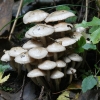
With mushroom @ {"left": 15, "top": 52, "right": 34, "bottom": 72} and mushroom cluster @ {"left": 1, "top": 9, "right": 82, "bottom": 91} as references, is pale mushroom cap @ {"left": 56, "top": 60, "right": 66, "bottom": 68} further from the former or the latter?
mushroom @ {"left": 15, "top": 52, "right": 34, "bottom": 72}

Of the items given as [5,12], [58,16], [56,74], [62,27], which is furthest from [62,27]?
[5,12]

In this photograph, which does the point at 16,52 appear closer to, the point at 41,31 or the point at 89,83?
the point at 41,31

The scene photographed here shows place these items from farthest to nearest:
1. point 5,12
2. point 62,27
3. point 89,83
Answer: point 5,12 → point 62,27 → point 89,83

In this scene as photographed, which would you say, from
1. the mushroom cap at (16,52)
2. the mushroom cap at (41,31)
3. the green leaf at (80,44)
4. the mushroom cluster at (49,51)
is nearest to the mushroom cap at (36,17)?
the mushroom cluster at (49,51)

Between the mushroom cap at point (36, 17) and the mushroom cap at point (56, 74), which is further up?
the mushroom cap at point (36, 17)

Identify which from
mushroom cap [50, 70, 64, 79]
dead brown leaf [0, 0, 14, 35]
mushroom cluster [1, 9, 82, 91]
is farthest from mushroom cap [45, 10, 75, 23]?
dead brown leaf [0, 0, 14, 35]

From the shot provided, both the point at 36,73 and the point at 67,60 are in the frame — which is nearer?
the point at 36,73

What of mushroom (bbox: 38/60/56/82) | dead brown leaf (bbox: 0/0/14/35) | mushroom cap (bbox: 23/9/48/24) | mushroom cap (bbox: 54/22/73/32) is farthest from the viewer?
dead brown leaf (bbox: 0/0/14/35)

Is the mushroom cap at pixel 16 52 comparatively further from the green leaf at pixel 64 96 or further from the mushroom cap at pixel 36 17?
the green leaf at pixel 64 96
